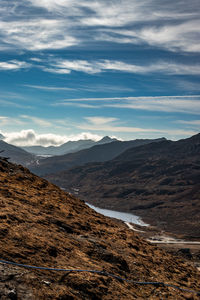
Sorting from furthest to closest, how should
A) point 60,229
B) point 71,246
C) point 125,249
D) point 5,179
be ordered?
point 5,179 → point 125,249 → point 60,229 → point 71,246

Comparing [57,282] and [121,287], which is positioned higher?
[57,282]

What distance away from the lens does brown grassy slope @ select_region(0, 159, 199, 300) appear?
38.3 feet

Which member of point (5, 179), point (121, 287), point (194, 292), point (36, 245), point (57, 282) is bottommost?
point (194, 292)

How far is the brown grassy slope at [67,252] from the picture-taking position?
1169cm

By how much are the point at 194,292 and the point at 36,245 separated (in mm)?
10086

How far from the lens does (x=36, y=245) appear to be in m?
14.2

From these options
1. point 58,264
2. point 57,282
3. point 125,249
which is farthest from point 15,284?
point 125,249

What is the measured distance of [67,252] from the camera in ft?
50.0

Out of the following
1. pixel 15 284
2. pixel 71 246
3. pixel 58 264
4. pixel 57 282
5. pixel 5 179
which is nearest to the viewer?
pixel 15 284

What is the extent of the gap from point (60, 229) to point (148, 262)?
6.37 m

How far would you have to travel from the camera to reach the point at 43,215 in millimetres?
19094

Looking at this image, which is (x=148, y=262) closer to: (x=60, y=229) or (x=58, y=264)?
(x=60, y=229)

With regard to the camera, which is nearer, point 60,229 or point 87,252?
point 87,252

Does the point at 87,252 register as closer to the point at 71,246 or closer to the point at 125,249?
the point at 71,246
